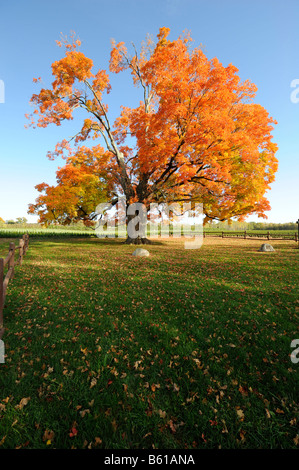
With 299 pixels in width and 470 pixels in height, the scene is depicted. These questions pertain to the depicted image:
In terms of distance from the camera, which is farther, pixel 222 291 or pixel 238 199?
pixel 238 199

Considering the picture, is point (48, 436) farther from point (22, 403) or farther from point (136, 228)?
point (136, 228)

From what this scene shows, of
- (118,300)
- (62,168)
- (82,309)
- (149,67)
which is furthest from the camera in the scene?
(62,168)

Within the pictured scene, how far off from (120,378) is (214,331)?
9.22ft

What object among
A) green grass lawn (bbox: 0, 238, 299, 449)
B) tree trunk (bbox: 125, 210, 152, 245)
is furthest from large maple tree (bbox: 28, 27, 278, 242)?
A: green grass lawn (bbox: 0, 238, 299, 449)

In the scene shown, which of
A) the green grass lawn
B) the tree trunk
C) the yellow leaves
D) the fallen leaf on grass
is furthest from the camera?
the tree trunk

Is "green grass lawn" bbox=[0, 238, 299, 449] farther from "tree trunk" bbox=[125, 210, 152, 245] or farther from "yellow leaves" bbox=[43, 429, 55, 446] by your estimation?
"tree trunk" bbox=[125, 210, 152, 245]

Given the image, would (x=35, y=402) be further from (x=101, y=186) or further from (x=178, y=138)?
(x=101, y=186)

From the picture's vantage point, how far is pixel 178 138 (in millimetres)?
18141

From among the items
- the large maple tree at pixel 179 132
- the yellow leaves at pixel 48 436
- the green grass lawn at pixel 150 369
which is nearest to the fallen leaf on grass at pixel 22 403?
the green grass lawn at pixel 150 369

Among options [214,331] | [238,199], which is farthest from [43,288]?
[238,199]

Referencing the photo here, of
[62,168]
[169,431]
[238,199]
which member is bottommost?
[169,431]

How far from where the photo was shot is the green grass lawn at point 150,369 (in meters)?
2.88

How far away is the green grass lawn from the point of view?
288 cm

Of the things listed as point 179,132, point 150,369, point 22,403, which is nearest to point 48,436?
point 22,403
